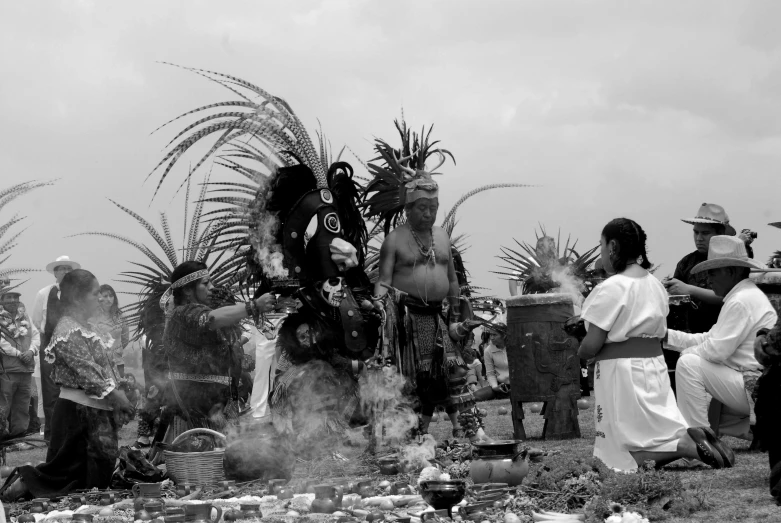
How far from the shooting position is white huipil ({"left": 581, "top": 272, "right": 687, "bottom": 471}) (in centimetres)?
602

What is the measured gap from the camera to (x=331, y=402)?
6.97 m

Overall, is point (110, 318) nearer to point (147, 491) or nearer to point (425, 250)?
point (147, 491)

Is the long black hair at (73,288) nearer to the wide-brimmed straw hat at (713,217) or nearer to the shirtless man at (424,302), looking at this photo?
the shirtless man at (424,302)

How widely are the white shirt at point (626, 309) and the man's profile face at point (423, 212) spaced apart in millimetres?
1904

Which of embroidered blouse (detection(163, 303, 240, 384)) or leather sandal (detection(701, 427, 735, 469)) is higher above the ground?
embroidered blouse (detection(163, 303, 240, 384))

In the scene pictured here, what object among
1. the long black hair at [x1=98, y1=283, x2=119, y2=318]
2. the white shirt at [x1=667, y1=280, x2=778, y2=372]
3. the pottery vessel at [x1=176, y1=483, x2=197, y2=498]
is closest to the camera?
the pottery vessel at [x1=176, y1=483, x2=197, y2=498]

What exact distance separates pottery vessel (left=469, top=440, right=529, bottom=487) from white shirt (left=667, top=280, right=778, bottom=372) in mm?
2150

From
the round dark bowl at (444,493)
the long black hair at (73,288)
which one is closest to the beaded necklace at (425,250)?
the long black hair at (73,288)

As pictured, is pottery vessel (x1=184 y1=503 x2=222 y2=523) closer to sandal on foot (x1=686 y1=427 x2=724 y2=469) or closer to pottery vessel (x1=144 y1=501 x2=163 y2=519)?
pottery vessel (x1=144 y1=501 x2=163 y2=519)

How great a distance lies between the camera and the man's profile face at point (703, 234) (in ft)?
27.1

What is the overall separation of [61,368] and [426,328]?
113 inches

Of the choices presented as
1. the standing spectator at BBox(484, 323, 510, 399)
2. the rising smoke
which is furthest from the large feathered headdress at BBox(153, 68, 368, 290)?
the standing spectator at BBox(484, 323, 510, 399)

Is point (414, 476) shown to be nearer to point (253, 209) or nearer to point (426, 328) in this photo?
point (426, 328)

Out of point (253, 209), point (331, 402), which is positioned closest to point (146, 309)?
point (253, 209)
